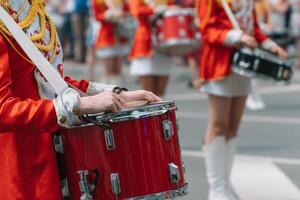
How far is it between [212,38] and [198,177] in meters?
1.79

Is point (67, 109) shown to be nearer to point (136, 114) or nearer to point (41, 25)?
point (136, 114)

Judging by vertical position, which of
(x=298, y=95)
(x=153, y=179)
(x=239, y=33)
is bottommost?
(x=298, y=95)

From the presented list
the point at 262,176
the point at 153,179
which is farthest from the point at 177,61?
the point at 153,179

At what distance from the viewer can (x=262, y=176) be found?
761 centimetres

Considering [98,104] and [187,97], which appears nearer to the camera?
[98,104]

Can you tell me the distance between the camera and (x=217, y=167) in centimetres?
618

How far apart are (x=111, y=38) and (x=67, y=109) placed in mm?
8371

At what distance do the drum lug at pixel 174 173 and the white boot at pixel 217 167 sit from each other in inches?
105

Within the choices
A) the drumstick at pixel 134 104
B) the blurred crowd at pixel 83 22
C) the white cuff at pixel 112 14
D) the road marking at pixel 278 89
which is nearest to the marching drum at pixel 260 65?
the drumstick at pixel 134 104

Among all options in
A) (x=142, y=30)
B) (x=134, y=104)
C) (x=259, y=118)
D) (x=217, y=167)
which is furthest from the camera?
(x=259, y=118)

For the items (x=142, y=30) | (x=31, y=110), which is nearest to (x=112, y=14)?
(x=142, y=30)

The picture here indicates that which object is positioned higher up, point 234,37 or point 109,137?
point 234,37

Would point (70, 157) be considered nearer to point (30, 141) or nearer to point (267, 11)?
point (30, 141)

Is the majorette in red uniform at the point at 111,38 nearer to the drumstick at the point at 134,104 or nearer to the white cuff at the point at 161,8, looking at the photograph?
the white cuff at the point at 161,8
